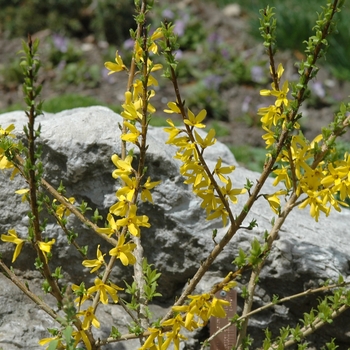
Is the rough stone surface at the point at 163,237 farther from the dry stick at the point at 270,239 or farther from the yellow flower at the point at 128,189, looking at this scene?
the yellow flower at the point at 128,189

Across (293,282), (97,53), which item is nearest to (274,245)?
(293,282)

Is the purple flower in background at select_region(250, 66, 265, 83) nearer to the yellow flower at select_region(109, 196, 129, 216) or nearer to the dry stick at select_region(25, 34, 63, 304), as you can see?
the yellow flower at select_region(109, 196, 129, 216)

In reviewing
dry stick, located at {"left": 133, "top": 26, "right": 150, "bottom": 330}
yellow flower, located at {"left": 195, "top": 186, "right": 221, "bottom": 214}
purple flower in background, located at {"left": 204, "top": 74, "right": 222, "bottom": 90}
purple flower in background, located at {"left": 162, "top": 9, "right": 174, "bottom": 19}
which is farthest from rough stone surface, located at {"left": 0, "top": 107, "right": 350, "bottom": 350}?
purple flower in background, located at {"left": 162, "top": 9, "right": 174, "bottom": 19}

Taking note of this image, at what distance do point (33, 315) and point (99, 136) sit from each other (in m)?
0.85

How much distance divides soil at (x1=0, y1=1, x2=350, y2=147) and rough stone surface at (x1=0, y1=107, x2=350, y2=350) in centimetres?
280

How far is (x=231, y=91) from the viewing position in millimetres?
6566

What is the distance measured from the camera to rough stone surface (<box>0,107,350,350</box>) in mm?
2865

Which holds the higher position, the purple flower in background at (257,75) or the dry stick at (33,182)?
the dry stick at (33,182)

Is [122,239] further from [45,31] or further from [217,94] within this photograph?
[45,31]

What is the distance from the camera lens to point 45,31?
24.3ft

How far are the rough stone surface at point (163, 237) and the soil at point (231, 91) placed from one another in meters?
2.80

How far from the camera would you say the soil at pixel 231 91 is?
602 centimetres

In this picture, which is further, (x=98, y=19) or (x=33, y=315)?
(x=98, y=19)

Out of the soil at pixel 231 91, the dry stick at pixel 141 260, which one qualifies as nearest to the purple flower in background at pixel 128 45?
the soil at pixel 231 91
